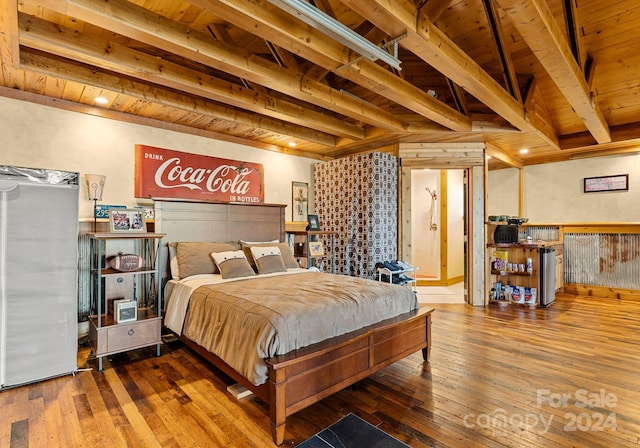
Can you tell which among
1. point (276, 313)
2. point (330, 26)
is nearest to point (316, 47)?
point (330, 26)

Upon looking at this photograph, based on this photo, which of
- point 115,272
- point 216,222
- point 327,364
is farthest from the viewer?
point 216,222

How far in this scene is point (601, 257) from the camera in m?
5.75

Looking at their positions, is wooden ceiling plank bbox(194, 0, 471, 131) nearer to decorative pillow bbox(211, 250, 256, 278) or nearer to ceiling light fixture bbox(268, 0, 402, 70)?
ceiling light fixture bbox(268, 0, 402, 70)

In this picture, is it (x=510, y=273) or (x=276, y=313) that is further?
(x=510, y=273)

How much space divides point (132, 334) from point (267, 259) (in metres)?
1.52

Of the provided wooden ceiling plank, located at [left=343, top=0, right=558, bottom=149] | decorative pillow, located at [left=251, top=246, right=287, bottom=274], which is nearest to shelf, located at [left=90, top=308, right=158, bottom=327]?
decorative pillow, located at [left=251, top=246, right=287, bottom=274]

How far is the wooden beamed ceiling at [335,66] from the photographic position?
239 cm

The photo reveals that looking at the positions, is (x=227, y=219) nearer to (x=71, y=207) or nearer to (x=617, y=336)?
(x=71, y=207)

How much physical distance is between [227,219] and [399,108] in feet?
9.89

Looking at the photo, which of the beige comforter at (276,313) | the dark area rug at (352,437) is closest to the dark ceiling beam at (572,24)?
the beige comforter at (276,313)

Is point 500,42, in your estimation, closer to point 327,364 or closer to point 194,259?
point 327,364

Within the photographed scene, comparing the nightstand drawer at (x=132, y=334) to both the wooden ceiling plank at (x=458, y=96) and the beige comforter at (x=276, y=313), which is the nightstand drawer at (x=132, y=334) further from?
the wooden ceiling plank at (x=458, y=96)

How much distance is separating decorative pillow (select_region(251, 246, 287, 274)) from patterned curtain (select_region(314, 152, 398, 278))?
1.68m

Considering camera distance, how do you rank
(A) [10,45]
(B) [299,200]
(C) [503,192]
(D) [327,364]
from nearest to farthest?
(D) [327,364], (A) [10,45], (B) [299,200], (C) [503,192]
